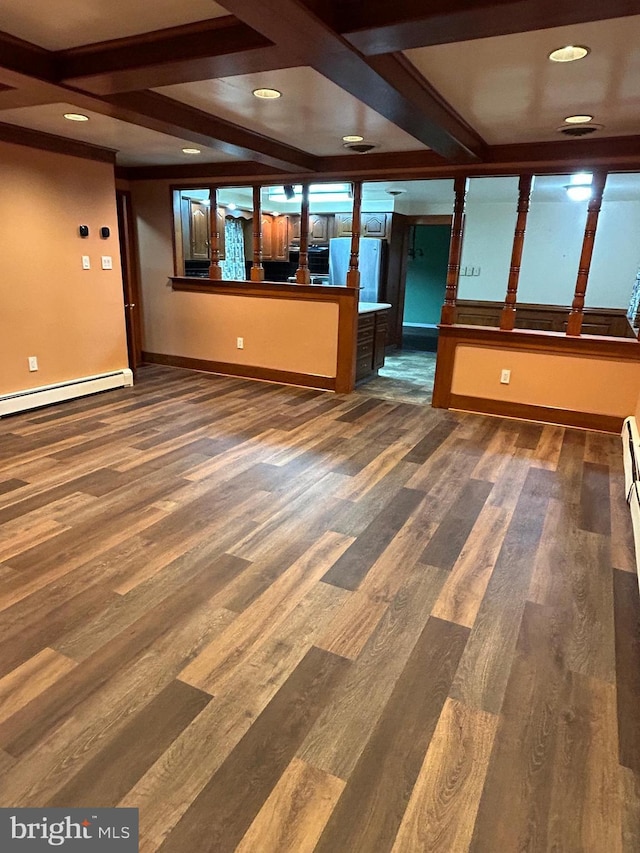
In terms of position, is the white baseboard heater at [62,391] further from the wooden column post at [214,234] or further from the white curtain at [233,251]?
the white curtain at [233,251]

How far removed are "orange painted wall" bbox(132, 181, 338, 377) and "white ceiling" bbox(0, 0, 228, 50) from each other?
338 centimetres

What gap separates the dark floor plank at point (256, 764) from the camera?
1.35 metres

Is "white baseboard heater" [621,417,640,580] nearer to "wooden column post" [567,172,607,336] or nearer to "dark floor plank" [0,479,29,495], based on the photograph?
"wooden column post" [567,172,607,336]

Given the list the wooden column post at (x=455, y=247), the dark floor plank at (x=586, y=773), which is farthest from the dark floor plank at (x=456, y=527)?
the wooden column post at (x=455, y=247)

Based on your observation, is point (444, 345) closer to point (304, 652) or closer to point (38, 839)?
point (304, 652)

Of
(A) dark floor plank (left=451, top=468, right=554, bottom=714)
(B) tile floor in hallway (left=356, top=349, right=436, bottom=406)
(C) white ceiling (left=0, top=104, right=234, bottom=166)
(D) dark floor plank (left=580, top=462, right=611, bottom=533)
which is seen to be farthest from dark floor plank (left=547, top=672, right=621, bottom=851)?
(C) white ceiling (left=0, top=104, right=234, bottom=166)

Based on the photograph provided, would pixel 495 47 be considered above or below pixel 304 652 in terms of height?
above

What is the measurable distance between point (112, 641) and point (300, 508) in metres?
1.33

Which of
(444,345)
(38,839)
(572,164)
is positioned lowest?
(38,839)

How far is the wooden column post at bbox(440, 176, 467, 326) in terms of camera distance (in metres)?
4.80

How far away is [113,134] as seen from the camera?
4.45m

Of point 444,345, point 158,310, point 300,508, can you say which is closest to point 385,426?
point 444,345

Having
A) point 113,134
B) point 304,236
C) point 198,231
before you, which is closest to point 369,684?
point 113,134

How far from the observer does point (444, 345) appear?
→ 5.17 metres
